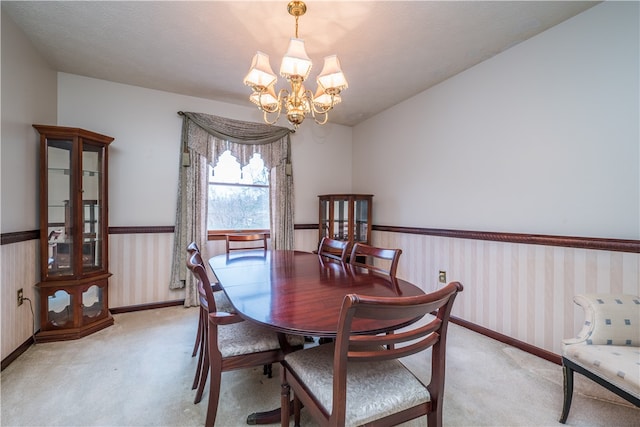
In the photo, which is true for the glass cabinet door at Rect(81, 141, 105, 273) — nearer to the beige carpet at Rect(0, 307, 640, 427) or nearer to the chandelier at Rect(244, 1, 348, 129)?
the beige carpet at Rect(0, 307, 640, 427)

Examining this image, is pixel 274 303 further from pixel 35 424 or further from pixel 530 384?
pixel 530 384

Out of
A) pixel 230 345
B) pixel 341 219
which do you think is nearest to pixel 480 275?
pixel 341 219

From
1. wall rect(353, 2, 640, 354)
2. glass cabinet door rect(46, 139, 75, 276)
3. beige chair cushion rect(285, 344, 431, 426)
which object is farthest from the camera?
glass cabinet door rect(46, 139, 75, 276)

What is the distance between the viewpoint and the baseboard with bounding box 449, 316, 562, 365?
201 cm

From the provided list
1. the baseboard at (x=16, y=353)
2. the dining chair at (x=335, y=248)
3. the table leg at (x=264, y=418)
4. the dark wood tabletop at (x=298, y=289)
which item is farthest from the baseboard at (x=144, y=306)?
the table leg at (x=264, y=418)

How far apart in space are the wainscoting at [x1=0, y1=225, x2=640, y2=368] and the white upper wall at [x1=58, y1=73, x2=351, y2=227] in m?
0.27

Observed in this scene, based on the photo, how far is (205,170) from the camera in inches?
130

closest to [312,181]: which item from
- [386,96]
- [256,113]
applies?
[256,113]

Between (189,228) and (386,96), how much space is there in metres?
2.81

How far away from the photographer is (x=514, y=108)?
90.4 inches

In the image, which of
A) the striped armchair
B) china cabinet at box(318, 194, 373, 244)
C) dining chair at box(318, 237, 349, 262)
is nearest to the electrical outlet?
china cabinet at box(318, 194, 373, 244)

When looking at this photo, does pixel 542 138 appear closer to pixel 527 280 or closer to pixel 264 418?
pixel 527 280

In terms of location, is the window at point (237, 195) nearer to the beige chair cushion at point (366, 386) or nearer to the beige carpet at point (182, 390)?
the beige carpet at point (182, 390)

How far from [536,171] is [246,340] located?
243cm
